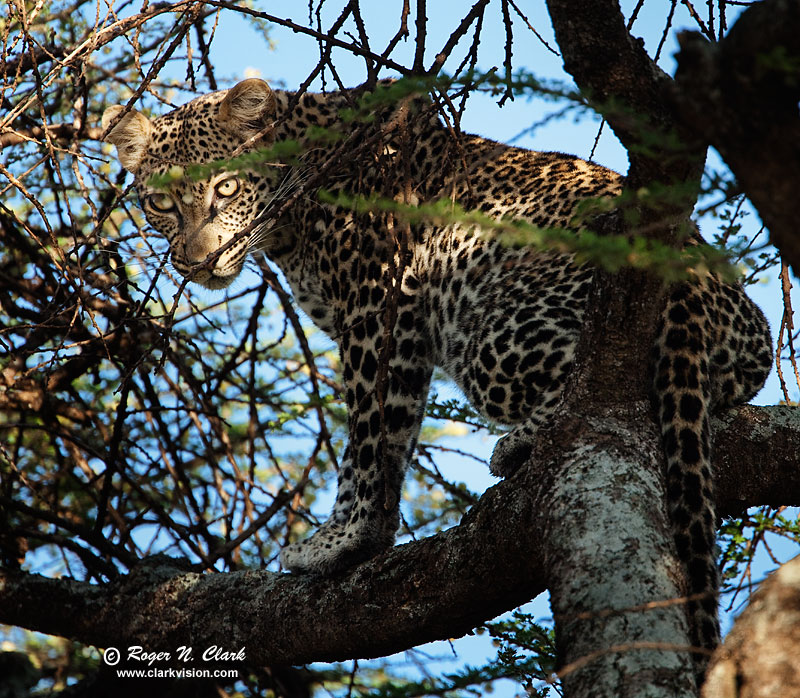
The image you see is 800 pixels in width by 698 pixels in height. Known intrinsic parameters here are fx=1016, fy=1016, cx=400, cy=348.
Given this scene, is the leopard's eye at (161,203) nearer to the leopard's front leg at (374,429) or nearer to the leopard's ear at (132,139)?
the leopard's ear at (132,139)

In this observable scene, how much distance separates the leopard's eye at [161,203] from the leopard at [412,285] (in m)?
0.01

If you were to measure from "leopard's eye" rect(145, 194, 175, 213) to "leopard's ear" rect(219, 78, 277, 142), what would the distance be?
577 millimetres

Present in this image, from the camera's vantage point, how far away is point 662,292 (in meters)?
3.57

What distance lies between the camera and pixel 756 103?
203 centimetres

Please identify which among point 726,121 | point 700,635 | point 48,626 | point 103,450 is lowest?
point 700,635

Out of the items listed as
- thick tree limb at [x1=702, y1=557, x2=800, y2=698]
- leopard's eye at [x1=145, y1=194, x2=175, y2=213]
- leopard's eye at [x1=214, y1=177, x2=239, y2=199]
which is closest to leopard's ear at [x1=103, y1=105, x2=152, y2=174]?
leopard's eye at [x1=145, y1=194, x2=175, y2=213]

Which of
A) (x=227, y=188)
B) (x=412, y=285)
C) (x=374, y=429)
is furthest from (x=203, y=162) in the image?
(x=374, y=429)

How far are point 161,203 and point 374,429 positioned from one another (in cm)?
206

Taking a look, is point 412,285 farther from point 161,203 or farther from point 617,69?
point 617,69

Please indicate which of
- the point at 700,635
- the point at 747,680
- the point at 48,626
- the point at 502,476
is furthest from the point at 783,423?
the point at 48,626

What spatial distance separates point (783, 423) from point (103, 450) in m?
4.43

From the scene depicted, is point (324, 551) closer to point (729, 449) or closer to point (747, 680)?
point (729, 449)

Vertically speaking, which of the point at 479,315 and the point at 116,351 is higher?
the point at 116,351

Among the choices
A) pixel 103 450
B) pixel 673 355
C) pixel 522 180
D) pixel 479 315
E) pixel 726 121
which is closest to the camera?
pixel 726 121
